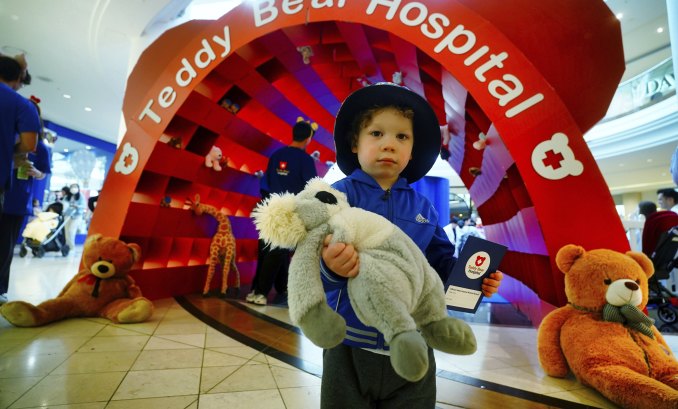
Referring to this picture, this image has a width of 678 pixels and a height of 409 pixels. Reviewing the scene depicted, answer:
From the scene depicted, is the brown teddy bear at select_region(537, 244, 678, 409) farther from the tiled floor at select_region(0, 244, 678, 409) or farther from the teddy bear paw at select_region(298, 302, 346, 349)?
the teddy bear paw at select_region(298, 302, 346, 349)

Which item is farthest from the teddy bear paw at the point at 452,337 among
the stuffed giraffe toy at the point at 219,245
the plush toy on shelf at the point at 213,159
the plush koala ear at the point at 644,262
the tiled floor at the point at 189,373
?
the plush toy on shelf at the point at 213,159

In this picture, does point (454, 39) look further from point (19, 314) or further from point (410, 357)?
point (19, 314)

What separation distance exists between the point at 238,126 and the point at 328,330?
Answer: 303 centimetres

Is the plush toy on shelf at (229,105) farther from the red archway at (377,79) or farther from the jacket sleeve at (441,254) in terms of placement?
the jacket sleeve at (441,254)

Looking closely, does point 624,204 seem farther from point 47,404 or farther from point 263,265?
point 47,404

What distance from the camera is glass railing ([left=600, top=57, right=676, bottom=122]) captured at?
7.76 m

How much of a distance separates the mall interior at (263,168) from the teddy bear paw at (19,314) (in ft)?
0.15

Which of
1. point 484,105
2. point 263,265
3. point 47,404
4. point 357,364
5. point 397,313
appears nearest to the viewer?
point 397,313

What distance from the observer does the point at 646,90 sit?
8.48 m

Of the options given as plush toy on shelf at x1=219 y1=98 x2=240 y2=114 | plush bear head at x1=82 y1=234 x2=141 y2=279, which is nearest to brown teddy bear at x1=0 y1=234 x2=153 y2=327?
plush bear head at x1=82 y1=234 x2=141 y2=279

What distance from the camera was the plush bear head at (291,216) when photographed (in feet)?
2.03

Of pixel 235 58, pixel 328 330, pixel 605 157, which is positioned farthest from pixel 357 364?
pixel 605 157

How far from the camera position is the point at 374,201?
2.84ft

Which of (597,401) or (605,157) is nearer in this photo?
(597,401)
